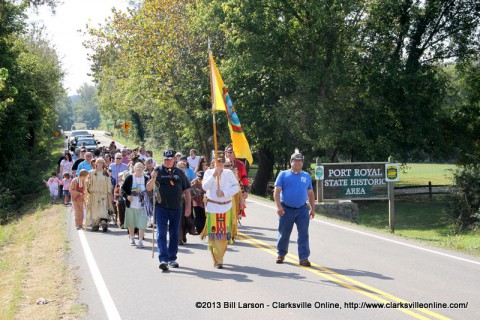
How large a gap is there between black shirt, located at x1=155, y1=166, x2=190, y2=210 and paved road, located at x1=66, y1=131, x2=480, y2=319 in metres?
1.11

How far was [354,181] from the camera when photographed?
19547 millimetres

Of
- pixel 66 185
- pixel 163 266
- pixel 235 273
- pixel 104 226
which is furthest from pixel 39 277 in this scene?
pixel 66 185

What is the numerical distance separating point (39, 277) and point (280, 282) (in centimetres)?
409

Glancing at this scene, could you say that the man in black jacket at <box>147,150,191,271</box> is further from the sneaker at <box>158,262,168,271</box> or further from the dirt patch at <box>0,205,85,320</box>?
the dirt patch at <box>0,205,85,320</box>

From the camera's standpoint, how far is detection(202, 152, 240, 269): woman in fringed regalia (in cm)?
1082

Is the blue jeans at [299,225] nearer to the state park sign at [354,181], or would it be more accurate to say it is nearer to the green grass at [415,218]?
the state park sign at [354,181]

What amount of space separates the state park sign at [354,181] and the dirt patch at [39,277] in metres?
7.80

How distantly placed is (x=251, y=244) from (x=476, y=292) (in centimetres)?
562

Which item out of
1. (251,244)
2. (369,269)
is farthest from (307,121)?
(369,269)

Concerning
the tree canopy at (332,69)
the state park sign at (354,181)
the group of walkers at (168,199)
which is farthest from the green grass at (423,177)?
the group of walkers at (168,199)

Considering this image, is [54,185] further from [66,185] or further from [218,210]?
[218,210]

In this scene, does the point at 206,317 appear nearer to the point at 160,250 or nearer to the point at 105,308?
the point at 105,308

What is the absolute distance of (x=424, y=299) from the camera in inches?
332

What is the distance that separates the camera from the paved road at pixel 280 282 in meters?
7.97
